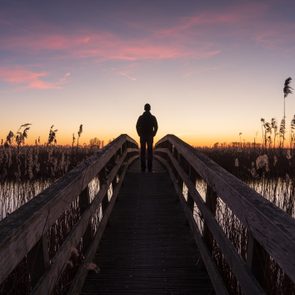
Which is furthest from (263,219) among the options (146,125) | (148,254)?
(146,125)

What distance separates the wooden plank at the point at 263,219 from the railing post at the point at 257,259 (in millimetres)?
104

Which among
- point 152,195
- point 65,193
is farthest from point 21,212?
point 152,195

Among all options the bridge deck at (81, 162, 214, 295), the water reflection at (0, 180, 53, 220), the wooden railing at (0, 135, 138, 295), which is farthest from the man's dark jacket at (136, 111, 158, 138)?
the wooden railing at (0, 135, 138, 295)

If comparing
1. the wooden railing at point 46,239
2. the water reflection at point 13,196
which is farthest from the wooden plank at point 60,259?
the water reflection at point 13,196

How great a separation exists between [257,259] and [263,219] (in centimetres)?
39

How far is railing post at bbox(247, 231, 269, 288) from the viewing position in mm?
2527

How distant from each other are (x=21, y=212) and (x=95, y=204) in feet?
7.57

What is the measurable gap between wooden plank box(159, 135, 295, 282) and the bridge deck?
1128 millimetres

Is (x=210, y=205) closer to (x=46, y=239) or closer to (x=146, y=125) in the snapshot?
(x=46, y=239)

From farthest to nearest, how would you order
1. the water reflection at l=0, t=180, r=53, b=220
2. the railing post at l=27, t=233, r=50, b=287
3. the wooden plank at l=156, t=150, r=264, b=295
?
the water reflection at l=0, t=180, r=53, b=220 < the railing post at l=27, t=233, r=50, b=287 < the wooden plank at l=156, t=150, r=264, b=295

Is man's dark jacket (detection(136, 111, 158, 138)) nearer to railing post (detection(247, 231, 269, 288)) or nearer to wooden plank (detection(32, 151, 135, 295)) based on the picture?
wooden plank (detection(32, 151, 135, 295))

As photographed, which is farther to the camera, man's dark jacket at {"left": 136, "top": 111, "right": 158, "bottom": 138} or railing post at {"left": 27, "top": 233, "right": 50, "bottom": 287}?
man's dark jacket at {"left": 136, "top": 111, "right": 158, "bottom": 138}

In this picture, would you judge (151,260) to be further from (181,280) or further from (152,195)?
(152,195)

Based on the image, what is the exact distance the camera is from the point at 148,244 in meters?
5.28
